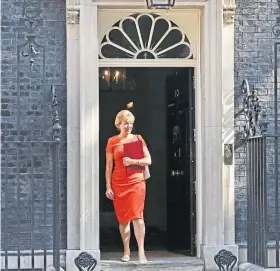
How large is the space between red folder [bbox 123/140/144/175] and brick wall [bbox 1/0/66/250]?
0.74 metres

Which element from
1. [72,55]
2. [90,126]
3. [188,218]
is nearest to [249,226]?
[188,218]

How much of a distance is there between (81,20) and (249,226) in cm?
303

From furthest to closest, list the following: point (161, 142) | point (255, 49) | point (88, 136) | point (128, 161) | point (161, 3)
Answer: point (161, 142) < point (255, 49) < point (128, 161) < point (88, 136) < point (161, 3)

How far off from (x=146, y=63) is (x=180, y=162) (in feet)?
4.83

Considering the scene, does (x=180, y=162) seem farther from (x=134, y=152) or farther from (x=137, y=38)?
(x=137, y=38)

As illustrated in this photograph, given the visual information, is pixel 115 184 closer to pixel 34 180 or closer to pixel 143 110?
pixel 34 180

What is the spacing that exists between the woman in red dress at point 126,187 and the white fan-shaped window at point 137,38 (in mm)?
812

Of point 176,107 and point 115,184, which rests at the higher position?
point 176,107

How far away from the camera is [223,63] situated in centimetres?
991

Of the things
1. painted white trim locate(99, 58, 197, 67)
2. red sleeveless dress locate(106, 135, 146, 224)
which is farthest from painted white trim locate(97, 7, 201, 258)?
red sleeveless dress locate(106, 135, 146, 224)

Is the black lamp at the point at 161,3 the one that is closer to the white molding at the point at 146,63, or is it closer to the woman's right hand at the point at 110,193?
the white molding at the point at 146,63

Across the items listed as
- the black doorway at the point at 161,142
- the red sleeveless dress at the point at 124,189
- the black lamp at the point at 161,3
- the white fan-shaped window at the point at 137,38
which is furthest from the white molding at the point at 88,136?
the black doorway at the point at 161,142

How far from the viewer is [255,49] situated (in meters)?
10.1

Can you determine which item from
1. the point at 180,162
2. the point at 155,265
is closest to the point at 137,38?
the point at 180,162
